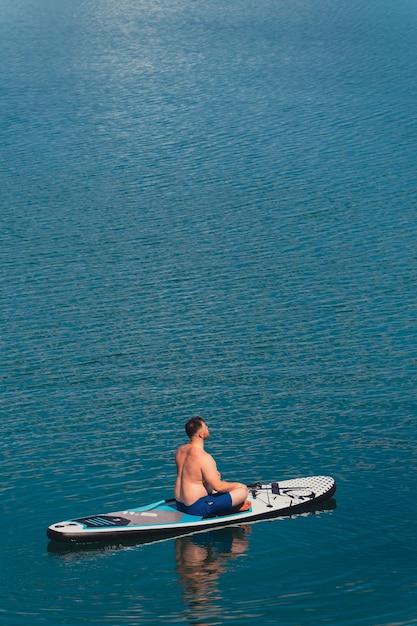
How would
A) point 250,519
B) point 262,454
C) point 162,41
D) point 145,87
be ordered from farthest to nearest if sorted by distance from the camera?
point 162,41 → point 145,87 → point 262,454 → point 250,519

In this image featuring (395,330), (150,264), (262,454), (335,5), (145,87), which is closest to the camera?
(262,454)

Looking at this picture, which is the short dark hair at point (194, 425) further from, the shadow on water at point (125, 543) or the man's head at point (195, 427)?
the shadow on water at point (125, 543)

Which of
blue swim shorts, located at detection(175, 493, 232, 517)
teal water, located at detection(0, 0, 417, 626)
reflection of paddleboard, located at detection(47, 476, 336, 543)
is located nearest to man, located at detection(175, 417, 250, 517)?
blue swim shorts, located at detection(175, 493, 232, 517)

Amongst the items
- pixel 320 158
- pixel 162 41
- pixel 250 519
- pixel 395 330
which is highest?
pixel 162 41

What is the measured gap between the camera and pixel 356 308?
95.9ft

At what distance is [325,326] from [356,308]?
179 cm

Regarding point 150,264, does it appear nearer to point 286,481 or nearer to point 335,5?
point 286,481

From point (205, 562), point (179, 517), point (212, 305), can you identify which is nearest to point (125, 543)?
point (179, 517)

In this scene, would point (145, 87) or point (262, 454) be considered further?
point (145, 87)

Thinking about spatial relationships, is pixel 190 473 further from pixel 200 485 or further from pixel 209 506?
pixel 209 506

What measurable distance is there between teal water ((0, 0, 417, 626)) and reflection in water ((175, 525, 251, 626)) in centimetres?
5

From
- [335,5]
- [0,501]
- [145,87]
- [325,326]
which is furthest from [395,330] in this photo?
[335,5]

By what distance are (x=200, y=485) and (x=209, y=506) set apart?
391mm

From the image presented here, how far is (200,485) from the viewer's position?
17.8m
